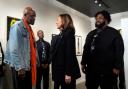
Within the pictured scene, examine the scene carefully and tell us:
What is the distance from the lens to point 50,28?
581 centimetres

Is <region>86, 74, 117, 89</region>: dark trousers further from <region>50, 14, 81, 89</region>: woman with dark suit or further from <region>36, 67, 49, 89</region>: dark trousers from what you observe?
<region>36, 67, 49, 89</region>: dark trousers

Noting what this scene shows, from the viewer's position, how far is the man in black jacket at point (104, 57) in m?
2.75

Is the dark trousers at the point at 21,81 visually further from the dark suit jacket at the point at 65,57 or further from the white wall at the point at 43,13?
the white wall at the point at 43,13

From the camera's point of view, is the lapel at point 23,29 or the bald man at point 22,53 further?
the lapel at point 23,29

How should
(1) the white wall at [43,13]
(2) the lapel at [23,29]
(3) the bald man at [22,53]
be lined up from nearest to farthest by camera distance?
(3) the bald man at [22,53] → (2) the lapel at [23,29] → (1) the white wall at [43,13]

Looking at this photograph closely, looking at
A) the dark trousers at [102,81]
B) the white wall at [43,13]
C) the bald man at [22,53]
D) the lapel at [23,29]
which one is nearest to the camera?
the bald man at [22,53]

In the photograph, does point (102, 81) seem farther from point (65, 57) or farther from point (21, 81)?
point (21, 81)

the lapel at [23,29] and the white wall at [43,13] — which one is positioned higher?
the white wall at [43,13]

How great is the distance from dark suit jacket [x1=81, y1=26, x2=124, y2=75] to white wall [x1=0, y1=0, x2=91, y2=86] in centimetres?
231

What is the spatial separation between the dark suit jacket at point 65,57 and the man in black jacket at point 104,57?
1.60 feet

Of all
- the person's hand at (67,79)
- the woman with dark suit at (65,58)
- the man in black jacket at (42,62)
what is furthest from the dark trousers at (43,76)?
the person's hand at (67,79)

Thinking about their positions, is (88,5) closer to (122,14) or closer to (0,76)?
(122,14)

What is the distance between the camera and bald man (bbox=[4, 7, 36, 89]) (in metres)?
2.37

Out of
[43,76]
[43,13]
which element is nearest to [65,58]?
[43,76]
